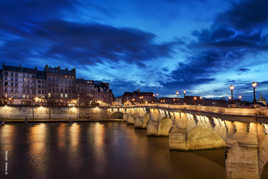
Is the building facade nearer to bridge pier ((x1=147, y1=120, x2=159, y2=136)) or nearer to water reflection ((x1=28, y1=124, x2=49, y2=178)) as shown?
water reflection ((x1=28, y1=124, x2=49, y2=178))

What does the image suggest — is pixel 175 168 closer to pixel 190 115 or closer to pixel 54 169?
pixel 190 115

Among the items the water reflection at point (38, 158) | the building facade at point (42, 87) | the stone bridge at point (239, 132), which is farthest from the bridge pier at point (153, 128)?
the building facade at point (42, 87)

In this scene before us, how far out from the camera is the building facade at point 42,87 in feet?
342

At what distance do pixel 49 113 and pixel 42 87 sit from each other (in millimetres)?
25903

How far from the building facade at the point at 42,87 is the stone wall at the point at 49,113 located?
1043 centimetres

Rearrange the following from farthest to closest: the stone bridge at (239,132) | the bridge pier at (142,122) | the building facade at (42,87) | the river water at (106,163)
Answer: the building facade at (42,87), the bridge pier at (142,122), the river water at (106,163), the stone bridge at (239,132)

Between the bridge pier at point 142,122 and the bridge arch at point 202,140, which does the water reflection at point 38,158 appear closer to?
the bridge arch at point 202,140

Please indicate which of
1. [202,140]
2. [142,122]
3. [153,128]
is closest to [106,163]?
[202,140]

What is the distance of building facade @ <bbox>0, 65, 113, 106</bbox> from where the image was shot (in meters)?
104

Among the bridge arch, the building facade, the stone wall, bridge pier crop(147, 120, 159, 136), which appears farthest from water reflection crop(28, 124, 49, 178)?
the building facade

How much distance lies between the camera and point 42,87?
Answer: 378 ft

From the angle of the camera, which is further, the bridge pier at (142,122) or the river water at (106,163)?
the bridge pier at (142,122)

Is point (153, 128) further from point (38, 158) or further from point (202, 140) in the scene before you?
point (38, 158)

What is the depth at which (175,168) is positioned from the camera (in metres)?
24.8
